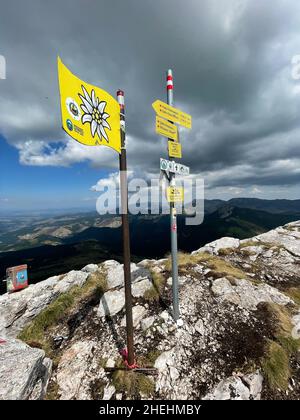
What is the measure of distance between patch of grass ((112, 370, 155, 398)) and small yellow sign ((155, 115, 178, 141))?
27.6 ft

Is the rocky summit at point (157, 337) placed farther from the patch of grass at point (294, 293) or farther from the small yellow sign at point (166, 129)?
the small yellow sign at point (166, 129)

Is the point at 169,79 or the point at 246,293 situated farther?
the point at 246,293

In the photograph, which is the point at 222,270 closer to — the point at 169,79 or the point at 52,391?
the point at 52,391

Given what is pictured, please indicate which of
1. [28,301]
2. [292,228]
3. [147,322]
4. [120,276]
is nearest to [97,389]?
[147,322]

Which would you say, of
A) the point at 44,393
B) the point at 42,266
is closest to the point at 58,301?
the point at 44,393

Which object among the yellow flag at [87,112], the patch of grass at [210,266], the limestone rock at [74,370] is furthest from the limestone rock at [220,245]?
the yellow flag at [87,112]

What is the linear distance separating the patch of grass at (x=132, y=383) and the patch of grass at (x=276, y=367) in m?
3.75

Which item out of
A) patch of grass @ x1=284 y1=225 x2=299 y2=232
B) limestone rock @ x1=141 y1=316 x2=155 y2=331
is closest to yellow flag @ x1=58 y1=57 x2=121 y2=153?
limestone rock @ x1=141 y1=316 x2=155 y2=331

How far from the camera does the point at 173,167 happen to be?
8359 millimetres

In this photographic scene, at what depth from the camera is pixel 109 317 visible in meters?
9.47

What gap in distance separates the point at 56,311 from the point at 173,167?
8941 millimetres

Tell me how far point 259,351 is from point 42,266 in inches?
7682
